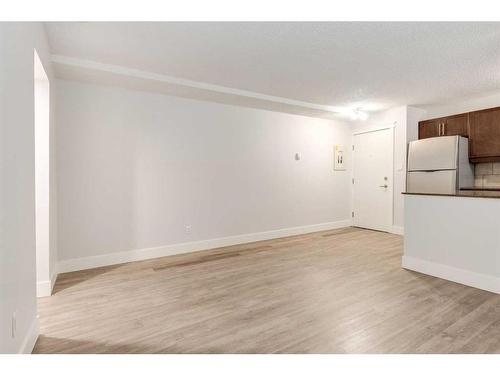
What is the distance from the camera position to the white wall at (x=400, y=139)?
542 cm

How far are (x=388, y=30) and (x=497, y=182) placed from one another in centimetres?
378

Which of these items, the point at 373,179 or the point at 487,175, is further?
the point at 373,179

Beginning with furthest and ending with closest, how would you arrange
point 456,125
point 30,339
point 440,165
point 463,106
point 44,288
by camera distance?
1. point 463,106
2. point 456,125
3. point 440,165
4. point 44,288
5. point 30,339

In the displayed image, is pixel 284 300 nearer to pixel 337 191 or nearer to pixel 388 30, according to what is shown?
pixel 388 30

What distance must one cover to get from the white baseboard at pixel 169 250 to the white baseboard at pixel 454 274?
7.66 ft

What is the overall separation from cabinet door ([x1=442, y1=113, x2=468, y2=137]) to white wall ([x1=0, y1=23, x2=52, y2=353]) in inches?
233

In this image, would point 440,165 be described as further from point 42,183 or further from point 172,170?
point 42,183

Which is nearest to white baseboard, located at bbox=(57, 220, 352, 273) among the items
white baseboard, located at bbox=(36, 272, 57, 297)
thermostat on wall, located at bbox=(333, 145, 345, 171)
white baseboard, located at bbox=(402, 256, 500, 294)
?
white baseboard, located at bbox=(36, 272, 57, 297)

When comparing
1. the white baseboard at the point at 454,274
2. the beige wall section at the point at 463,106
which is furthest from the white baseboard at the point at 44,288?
the beige wall section at the point at 463,106

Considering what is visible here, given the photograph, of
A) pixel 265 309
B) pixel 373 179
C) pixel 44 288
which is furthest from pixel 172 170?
pixel 373 179

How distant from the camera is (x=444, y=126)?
16.9ft

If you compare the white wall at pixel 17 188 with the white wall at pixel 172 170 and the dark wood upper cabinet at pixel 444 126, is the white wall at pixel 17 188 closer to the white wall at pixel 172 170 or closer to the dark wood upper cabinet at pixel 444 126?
the white wall at pixel 172 170

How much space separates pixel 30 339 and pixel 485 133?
6.17 metres
